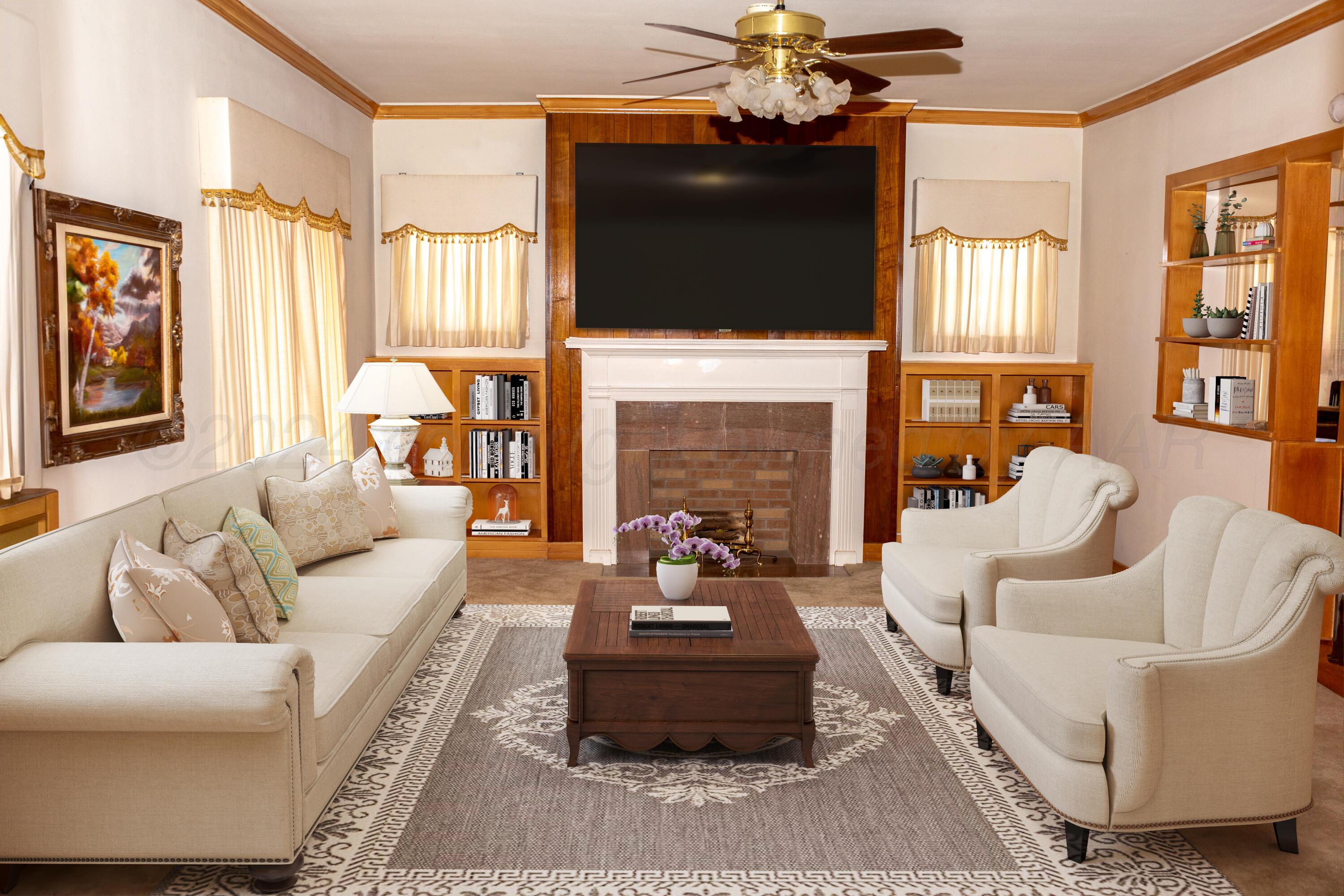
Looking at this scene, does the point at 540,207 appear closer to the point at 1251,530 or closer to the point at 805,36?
the point at 805,36

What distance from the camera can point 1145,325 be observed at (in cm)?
586

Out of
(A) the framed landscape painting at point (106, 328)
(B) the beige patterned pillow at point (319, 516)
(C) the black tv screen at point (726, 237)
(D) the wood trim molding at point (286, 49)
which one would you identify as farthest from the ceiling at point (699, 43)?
(B) the beige patterned pillow at point (319, 516)

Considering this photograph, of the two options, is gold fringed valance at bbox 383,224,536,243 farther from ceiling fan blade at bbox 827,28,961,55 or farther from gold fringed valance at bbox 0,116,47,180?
ceiling fan blade at bbox 827,28,961,55

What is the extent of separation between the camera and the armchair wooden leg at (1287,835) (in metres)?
2.80

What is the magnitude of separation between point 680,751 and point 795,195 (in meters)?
3.99

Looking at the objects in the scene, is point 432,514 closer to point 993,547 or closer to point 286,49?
point 286,49

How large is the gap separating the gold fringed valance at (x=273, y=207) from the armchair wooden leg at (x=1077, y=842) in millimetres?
4008

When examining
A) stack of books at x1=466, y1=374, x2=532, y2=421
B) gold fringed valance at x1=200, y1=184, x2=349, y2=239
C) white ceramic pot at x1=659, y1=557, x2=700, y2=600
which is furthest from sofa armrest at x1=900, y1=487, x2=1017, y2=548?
gold fringed valance at x1=200, y1=184, x2=349, y2=239

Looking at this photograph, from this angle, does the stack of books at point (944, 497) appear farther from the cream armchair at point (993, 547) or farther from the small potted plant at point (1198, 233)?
the small potted plant at point (1198, 233)

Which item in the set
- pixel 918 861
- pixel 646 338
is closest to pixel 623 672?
pixel 918 861

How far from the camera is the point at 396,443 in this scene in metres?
5.39

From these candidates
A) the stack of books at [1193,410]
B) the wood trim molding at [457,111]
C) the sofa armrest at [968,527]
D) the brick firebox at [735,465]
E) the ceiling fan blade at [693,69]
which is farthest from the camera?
the wood trim molding at [457,111]

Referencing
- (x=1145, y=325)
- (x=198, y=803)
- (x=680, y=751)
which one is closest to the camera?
(x=198, y=803)

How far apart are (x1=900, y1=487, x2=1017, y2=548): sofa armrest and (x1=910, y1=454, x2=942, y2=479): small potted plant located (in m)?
1.63
